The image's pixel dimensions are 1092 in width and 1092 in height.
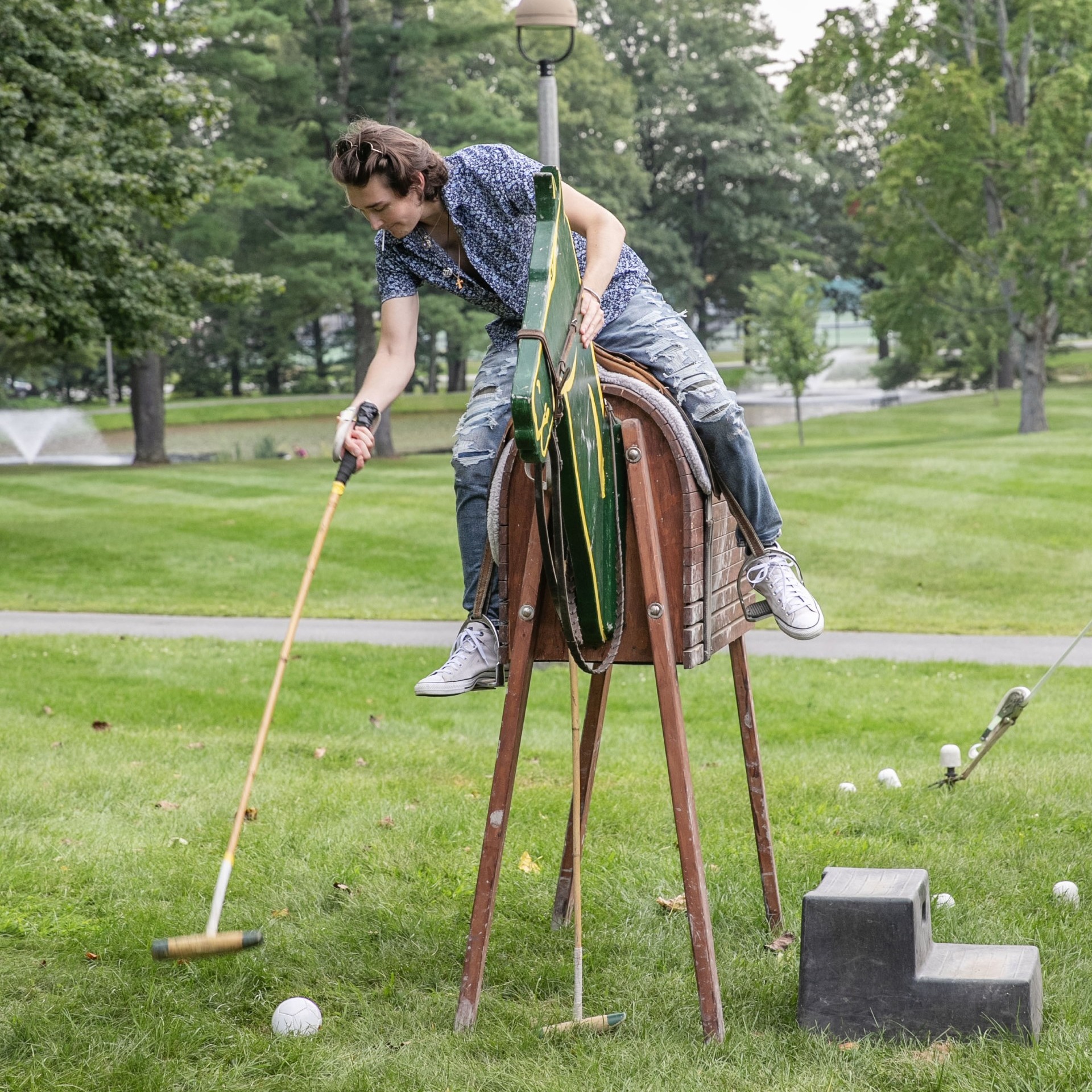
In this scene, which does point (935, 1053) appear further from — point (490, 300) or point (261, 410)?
point (261, 410)

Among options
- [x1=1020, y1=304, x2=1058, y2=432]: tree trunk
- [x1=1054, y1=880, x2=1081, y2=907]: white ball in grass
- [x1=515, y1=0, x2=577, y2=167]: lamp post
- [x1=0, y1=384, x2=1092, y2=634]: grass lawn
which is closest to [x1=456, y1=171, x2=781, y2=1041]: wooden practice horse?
[x1=1054, y1=880, x2=1081, y2=907]: white ball in grass

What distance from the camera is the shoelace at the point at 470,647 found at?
156 inches

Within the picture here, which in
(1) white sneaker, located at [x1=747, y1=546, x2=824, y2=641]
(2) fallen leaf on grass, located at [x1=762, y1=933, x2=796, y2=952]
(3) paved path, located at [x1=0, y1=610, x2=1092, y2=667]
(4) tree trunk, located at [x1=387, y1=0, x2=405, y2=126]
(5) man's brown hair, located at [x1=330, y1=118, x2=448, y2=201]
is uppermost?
(4) tree trunk, located at [x1=387, y1=0, x2=405, y2=126]

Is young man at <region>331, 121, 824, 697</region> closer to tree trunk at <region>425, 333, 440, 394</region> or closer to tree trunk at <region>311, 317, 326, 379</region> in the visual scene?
tree trunk at <region>425, 333, 440, 394</region>

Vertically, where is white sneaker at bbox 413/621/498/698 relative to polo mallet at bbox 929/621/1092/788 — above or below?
above

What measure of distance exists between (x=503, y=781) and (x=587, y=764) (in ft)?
2.66

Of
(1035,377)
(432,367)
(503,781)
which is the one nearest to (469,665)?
(503,781)

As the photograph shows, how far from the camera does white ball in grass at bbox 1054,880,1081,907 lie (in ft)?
15.5

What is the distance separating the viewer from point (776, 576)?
426cm

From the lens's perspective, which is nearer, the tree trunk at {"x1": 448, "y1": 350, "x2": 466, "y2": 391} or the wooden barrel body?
the wooden barrel body

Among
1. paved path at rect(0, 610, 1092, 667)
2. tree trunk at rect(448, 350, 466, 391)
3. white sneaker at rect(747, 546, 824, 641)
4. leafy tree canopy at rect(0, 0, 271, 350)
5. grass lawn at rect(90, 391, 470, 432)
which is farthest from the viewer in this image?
tree trunk at rect(448, 350, 466, 391)

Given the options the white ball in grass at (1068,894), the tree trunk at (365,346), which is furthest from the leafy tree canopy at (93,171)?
the tree trunk at (365,346)

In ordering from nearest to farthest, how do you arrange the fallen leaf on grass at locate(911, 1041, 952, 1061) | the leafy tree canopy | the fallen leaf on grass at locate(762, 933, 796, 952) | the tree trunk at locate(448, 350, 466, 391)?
the fallen leaf on grass at locate(911, 1041, 952, 1061) < the fallen leaf on grass at locate(762, 933, 796, 952) < the leafy tree canopy < the tree trunk at locate(448, 350, 466, 391)

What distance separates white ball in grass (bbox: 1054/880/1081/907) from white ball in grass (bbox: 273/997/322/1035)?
99.7 inches
